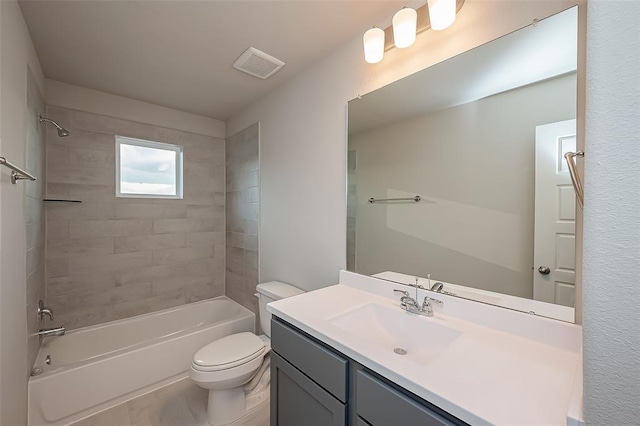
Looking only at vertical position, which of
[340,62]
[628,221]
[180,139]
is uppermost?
[340,62]

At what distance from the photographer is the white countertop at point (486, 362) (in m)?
0.60

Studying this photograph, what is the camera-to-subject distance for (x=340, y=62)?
5.46 feet

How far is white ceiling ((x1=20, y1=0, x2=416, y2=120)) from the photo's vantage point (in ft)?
4.40

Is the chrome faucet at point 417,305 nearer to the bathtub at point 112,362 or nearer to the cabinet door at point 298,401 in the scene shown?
the cabinet door at point 298,401

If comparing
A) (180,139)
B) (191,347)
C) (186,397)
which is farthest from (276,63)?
(186,397)

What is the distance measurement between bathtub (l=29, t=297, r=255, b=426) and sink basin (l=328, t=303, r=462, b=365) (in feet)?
5.15

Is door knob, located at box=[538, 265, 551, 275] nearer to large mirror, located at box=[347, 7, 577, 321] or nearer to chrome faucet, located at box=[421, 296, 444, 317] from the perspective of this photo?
large mirror, located at box=[347, 7, 577, 321]

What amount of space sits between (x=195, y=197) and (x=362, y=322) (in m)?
2.39

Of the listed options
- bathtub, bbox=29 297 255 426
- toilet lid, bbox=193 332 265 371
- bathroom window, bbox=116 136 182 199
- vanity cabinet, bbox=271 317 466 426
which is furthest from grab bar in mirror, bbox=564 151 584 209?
bathroom window, bbox=116 136 182 199

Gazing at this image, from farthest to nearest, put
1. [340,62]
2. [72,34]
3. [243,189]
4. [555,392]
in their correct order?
[243,189] → [340,62] → [72,34] → [555,392]

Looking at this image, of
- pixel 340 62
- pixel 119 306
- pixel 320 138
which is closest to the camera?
pixel 340 62

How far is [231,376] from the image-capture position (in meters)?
1.56

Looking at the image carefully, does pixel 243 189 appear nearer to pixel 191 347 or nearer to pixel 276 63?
pixel 276 63

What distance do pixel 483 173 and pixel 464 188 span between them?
10 cm
